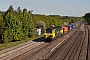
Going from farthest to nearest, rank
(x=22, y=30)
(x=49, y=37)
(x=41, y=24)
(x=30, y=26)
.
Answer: (x=41, y=24), (x=30, y=26), (x=22, y=30), (x=49, y=37)

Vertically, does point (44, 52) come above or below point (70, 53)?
above

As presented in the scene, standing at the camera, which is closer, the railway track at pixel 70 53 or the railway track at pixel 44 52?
the railway track at pixel 44 52

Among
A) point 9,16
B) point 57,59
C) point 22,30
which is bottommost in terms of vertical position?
point 57,59

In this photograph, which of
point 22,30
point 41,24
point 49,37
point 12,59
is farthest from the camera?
point 41,24

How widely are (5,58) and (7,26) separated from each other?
19906 millimetres

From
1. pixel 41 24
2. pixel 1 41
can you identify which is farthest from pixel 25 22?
pixel 41 24

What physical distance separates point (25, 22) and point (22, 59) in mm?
28552

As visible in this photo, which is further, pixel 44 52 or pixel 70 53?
pixel 70 53

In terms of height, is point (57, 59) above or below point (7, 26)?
below

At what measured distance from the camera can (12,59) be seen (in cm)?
2805

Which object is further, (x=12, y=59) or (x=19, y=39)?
(x=19, y=39)

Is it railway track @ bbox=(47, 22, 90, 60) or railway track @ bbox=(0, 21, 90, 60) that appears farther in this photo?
railway track @ bbox=(47, 22, 90, 60)

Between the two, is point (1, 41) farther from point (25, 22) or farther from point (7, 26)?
point (25, 22)

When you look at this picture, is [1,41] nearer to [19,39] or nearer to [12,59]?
[19,39]
